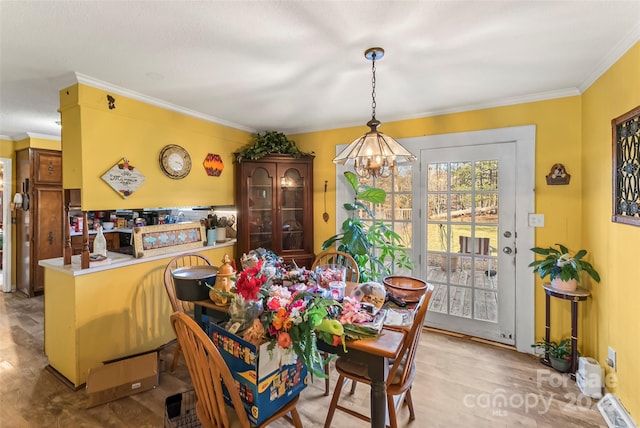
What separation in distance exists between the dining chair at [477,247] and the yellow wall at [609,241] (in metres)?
0.71

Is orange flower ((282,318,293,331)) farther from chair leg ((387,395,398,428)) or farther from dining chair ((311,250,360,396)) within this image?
dining chair ((311,250,360,396))

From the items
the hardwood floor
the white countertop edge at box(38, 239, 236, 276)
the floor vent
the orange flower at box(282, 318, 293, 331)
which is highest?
Answer: the white countertop edge at box(38, 239, 236, 276)

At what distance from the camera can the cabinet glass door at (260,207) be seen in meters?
3.49

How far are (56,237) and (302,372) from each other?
452 cm

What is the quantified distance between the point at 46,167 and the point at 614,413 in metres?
6.37

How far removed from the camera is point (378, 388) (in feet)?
4.35

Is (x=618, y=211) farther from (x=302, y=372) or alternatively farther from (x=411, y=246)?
(x=302, y=372)

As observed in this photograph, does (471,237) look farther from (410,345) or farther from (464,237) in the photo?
(410,345)

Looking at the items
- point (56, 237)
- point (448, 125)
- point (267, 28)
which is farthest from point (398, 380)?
point (56, 237)

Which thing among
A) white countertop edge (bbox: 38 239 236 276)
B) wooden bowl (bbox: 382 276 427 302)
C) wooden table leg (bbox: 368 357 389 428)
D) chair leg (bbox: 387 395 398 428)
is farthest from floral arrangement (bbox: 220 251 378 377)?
white countertop edge (bbox: 38 239 236 276)

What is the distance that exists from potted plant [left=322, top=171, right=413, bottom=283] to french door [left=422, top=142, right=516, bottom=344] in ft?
0.95

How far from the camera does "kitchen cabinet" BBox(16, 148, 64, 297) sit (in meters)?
3.87

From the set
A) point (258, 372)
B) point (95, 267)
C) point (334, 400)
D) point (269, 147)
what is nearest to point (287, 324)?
point (258, 372)

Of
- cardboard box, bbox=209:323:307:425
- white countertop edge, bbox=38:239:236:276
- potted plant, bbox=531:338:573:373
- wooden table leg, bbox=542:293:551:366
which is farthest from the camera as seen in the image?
wooden table leg, bbox=542:293:551:366
